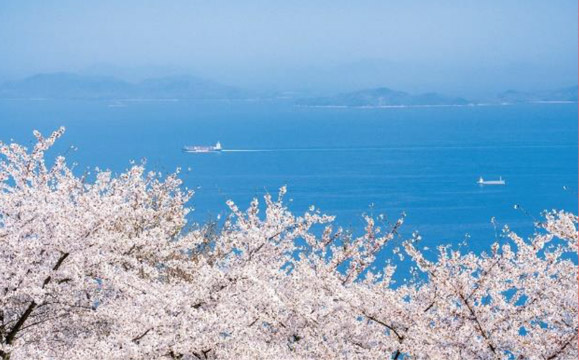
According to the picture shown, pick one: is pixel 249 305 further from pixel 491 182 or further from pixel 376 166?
pixel 376 166

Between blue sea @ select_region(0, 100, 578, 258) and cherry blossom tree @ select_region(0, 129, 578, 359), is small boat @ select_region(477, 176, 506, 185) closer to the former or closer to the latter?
blue sea @ select_region(0, 100, 578, 258)

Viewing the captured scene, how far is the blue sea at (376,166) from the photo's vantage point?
186 feet

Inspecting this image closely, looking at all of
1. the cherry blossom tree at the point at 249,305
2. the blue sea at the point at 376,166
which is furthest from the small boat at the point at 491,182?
the cherry blossom tree at the point at 249,305

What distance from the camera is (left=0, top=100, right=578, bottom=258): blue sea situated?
56.6 m

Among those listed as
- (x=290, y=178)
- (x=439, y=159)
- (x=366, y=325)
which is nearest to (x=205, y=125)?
(x=439, y=159)

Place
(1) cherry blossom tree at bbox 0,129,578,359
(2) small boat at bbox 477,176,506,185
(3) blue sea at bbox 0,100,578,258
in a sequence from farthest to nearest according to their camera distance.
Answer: (2) small boat at bbox 477,176,506,185, (3) blue sea at bbox 0,100,578,258, (1) cherry blossom tree at bbox 0,129,578,359

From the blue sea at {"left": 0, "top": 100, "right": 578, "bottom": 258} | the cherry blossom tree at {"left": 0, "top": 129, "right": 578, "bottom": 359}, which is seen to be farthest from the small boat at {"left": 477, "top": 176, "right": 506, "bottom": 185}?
the cherry blossom tree at {"left": 0, "top": 129, "right": 578, "bottom": 359}

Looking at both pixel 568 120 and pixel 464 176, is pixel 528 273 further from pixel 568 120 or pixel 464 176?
pixel 568 120

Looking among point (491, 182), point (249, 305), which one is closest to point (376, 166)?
point (491, 182)

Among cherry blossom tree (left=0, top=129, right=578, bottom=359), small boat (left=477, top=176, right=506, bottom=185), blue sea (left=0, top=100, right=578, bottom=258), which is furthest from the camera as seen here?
small boat (left=477, top=176, right=506, bottom=185)

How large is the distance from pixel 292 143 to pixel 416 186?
41.1 meters

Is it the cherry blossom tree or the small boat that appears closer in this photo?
the cherry blossom tree

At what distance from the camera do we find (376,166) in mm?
81250

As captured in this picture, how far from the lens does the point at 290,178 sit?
7175cm
